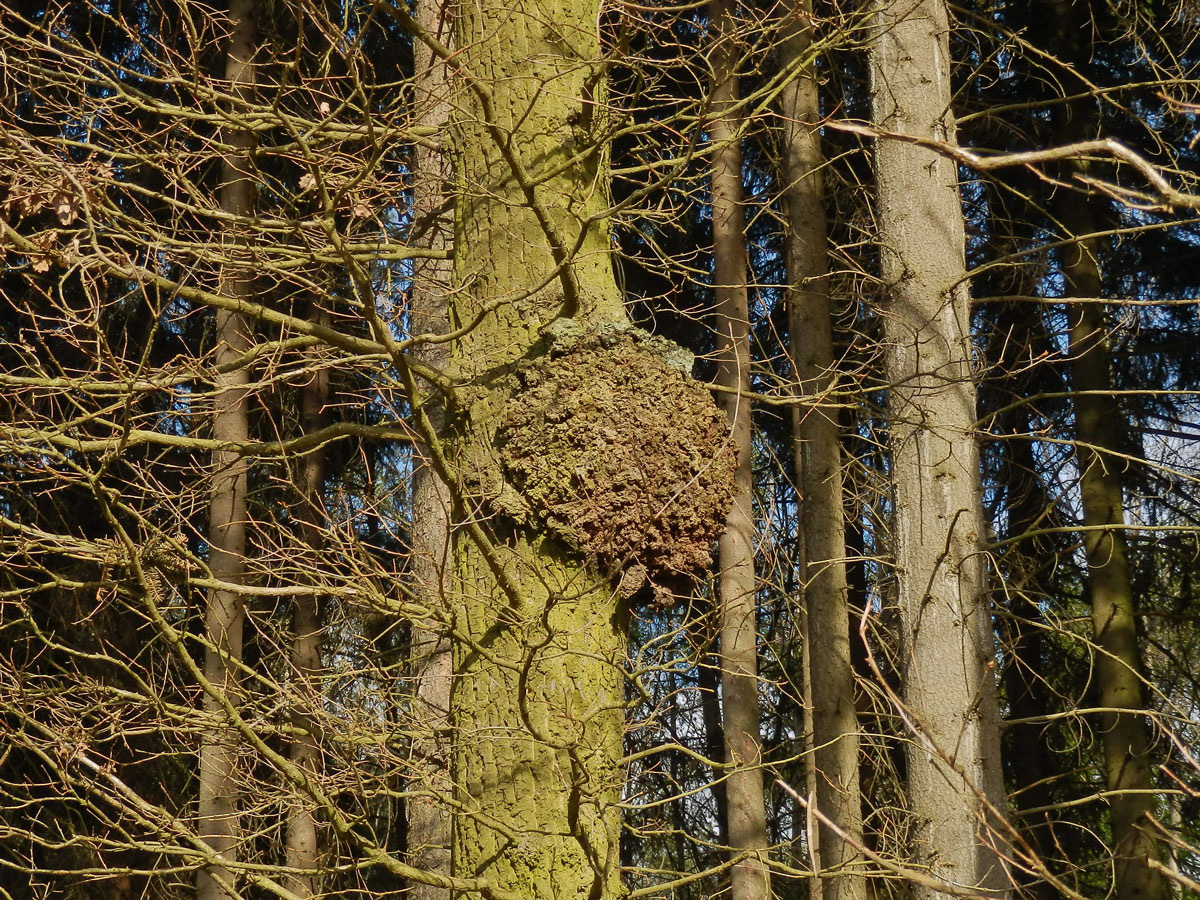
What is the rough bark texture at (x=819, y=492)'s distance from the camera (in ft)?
25.9

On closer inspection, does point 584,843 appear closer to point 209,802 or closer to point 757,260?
point 209,802

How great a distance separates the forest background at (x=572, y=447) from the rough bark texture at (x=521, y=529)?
0.05 ft

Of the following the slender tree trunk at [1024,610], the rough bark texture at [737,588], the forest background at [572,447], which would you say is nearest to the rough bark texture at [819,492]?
the forest background at [572,447]

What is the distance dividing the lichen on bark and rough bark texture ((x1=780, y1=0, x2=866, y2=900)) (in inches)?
167

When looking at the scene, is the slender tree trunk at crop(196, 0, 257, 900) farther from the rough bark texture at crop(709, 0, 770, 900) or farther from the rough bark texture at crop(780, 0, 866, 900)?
the rough bark texture at crop(780, 0, 866, 900)

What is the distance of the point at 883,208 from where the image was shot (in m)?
6.00

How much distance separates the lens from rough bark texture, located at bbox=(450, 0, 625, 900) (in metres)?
3.20

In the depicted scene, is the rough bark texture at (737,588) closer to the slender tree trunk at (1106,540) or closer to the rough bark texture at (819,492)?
the rough bark texture at (819,492)

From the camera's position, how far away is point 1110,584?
8.06 m

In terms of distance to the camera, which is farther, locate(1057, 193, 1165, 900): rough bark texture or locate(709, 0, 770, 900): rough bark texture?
locate(709, 0, 770, 900): rough bark texture

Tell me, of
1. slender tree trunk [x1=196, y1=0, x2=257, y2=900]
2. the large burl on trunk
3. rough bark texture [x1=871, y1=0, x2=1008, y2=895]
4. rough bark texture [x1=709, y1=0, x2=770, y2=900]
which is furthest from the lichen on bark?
rough bark texture [x1=709, y1=0, x2=770, y2=900]

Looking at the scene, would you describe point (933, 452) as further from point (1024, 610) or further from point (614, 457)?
point (1024, 610)

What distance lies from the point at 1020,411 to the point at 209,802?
6.88 m

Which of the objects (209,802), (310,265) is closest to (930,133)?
(310,265)
